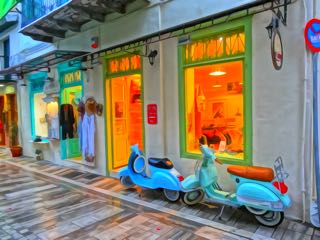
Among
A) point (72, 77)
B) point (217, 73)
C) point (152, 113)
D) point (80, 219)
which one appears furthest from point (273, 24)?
point (72, 77)

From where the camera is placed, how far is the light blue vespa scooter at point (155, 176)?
4637mm

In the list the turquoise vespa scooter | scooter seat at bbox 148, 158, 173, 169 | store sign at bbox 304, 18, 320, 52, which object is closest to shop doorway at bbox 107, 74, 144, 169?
scooter seat at bbox 148, 158, 173, 169

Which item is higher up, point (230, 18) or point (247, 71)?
point (230, 18)

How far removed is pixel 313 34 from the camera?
3463 millimetres

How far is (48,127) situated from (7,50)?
16.8ft

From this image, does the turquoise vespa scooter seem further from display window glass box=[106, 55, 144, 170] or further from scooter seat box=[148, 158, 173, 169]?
display window glass box=[106, 55, 144, 170]

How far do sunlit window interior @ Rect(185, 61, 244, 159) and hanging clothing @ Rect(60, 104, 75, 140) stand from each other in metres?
4.11

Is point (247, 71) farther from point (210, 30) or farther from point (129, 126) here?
point (129, 126)

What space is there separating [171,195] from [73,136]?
4313 millimetres

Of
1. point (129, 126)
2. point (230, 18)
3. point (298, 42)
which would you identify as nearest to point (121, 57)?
point (129, 126)

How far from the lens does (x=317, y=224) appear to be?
3.55 meters

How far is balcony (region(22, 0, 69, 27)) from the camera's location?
6.25m

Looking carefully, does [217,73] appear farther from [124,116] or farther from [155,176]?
[124,116]

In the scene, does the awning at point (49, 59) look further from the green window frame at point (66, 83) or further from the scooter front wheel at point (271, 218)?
the scooter front wheel at point (271, 218)
